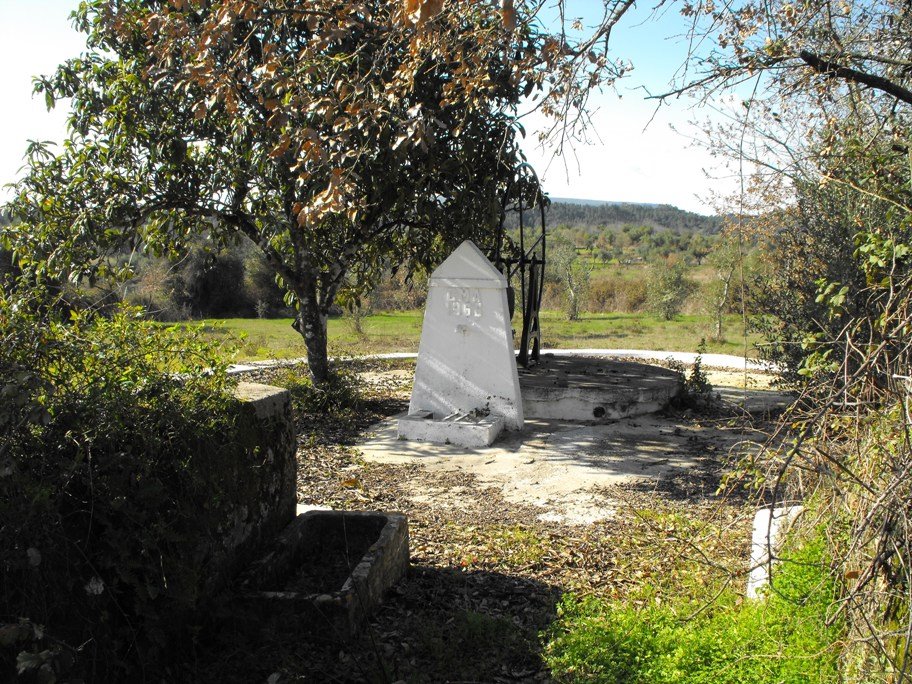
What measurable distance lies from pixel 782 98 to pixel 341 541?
479 cm

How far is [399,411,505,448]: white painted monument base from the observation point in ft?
25.3

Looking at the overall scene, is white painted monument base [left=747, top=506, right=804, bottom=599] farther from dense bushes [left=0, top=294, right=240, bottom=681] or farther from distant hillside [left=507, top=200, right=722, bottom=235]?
distant hillside [left=507, top=200, right=722, bottom=235]

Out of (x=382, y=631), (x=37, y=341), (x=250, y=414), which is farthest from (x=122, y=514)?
(x=382, y=631)

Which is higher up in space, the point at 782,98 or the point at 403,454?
the point at 782,98

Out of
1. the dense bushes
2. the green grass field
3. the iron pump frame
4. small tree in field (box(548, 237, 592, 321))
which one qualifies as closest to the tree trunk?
the iron pump frame

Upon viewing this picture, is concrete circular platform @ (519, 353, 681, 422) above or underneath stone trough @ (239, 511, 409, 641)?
above

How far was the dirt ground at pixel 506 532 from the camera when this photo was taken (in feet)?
10.7

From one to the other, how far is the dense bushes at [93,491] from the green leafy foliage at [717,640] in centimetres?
168

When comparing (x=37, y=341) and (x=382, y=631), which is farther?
(x=382, y=631)

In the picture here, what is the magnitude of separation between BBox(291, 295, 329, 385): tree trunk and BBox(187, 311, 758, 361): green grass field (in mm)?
4684

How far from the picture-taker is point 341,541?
436cm

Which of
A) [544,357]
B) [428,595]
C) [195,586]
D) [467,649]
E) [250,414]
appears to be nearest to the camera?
[195,586]

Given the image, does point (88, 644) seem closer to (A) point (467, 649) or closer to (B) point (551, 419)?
(A) point (467, 649)

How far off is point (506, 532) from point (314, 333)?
16.8ft
